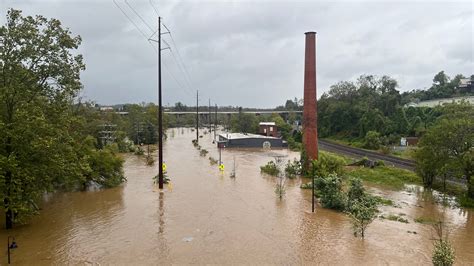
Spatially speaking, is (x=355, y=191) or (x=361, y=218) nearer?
(x=361, y=218)

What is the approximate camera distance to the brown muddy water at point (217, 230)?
45.9 ft

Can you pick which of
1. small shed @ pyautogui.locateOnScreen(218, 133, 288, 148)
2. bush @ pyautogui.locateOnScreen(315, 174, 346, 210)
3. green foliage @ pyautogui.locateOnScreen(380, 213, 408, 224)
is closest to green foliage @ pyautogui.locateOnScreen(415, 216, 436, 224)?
green foliage @ pyautogui.locateOnScreen(380, 213, 408, 224)

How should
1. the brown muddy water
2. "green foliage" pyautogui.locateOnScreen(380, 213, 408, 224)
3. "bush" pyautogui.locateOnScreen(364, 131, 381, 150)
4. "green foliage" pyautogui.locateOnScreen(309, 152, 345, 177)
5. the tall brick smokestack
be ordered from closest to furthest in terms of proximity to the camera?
the brown muddy water → "green foliage" pyautogui.locateOnScreen(380, 213, 408, 224) → "green foliage" pyautogui.locateOnScreen(309, 152, 345, 177) → the tall brick smokestack → "bush" pyautogui.locateOnScreen(364, 131, 381, 150)

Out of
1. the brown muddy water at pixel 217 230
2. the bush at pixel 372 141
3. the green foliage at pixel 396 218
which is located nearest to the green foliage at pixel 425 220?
the brown muddy water at pixel 217 230

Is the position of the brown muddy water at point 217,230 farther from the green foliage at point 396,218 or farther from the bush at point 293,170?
the bush at point 293,170

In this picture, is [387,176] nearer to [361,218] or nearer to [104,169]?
[361,218]

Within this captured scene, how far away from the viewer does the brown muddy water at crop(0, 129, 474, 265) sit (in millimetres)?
13992

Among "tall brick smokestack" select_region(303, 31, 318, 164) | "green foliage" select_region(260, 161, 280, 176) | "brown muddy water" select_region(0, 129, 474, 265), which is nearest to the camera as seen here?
"brown muddy water" select_region(0, 129, 474, 265)

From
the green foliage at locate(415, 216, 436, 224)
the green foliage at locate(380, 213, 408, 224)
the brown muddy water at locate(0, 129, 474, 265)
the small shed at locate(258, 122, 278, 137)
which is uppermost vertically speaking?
the small shed at locate(258, 122, 278, 137)

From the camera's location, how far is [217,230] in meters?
17.1

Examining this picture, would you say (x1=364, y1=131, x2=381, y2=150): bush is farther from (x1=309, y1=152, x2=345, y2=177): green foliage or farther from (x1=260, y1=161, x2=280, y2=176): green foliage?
(x1=309, y1=152, x2=345, y2=177): green foliage

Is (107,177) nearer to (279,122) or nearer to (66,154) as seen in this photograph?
(66,154)

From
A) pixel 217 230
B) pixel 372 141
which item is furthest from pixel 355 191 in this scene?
pixel 372 141

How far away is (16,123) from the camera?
600 inches
